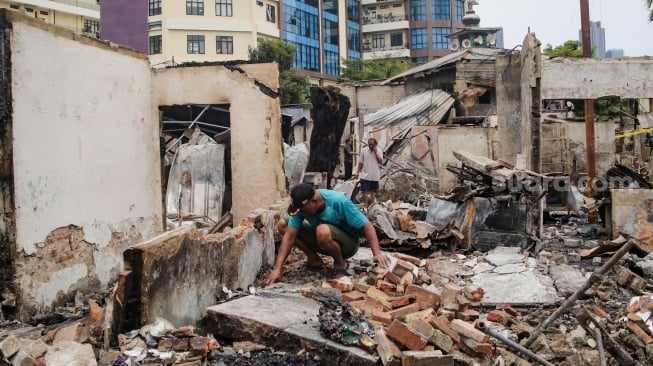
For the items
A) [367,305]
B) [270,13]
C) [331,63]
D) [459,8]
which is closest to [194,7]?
[270,13]

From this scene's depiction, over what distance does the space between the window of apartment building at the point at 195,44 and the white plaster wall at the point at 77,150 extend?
106 feet

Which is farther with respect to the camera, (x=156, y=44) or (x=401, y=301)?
(x=156, y=44)

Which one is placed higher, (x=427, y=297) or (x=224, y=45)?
(x=224, y=45)

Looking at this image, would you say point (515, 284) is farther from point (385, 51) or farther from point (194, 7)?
point (385, 51)

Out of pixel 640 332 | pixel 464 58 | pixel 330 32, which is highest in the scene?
pixel 330 32

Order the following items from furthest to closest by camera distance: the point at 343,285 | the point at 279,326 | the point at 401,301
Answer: the point at 343,285 → the point at 401,301 → the point at 279,326

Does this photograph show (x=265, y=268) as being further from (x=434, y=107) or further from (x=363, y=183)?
(x=434, y=107)

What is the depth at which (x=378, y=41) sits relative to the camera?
2216 inches

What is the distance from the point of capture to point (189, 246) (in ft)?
15.0

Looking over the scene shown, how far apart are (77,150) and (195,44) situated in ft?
113

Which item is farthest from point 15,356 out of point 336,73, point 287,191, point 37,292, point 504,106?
point 336,73

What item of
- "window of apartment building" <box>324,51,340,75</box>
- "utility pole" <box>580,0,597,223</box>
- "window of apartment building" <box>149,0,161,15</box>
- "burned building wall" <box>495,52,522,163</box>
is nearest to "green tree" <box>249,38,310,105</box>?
"window of apartment building" <box>149,0,161,15</box>

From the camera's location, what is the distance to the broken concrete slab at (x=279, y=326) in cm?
384

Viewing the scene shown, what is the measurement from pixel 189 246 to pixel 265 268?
6.50ft
